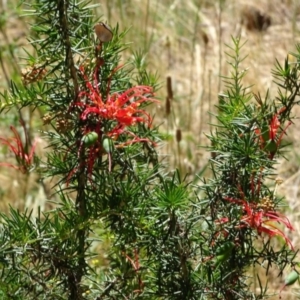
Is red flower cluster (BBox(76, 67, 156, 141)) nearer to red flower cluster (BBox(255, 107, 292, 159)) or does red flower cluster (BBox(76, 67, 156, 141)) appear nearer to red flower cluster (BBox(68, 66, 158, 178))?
red flower cluster (BBox(68, 66, 158, 178))

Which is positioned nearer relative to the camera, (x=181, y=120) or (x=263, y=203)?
(x=263, y=203)

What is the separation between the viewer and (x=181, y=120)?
234 centimetres

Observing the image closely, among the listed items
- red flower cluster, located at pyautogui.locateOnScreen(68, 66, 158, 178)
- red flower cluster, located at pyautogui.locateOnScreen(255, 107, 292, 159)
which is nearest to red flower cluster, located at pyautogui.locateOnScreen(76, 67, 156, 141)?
red flower cluster, located at pyautogui.locateOnScreen(68, 66, 158, 178)

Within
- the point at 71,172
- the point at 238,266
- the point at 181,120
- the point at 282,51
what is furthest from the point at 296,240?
the point at 282,51

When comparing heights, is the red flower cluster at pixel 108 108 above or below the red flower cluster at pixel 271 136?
above

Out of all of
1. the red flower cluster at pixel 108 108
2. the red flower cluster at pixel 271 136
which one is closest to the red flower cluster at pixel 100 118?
the red flower cluster at pixel 108 108

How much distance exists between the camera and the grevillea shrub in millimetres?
771

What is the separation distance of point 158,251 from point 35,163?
0.21 meters

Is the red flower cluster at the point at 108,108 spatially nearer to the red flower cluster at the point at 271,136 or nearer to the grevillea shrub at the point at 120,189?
the grevillea shrub at the point at 120,189

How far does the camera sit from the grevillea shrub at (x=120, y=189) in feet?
2.53

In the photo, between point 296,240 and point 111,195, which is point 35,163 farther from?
point 296,240

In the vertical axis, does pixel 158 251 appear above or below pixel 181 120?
above

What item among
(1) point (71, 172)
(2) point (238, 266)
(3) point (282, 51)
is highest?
(1) point (71, 172)

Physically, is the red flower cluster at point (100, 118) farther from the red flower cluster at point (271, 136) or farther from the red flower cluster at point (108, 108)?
the red flower cluster at point (271, 136)
